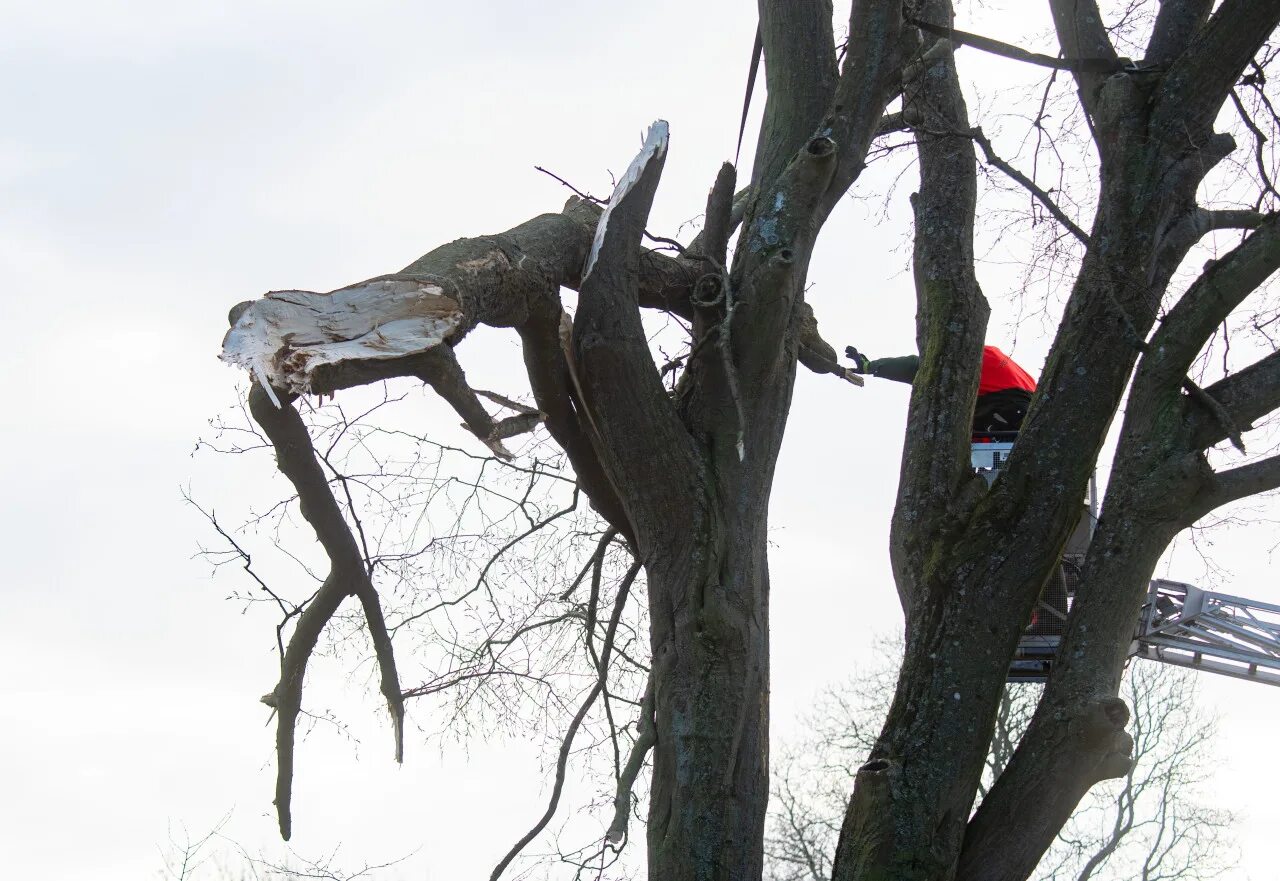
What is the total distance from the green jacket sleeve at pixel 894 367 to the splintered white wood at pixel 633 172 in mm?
3126

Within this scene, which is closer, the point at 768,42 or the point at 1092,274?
the point at 1092,274

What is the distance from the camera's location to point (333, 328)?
10.9 ft

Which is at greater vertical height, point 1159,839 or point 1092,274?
point 1159,839

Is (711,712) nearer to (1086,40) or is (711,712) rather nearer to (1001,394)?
(1086,40)

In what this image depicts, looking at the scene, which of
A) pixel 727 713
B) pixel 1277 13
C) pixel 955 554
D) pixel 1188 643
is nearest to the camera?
pixel 727 713

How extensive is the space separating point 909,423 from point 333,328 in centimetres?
209

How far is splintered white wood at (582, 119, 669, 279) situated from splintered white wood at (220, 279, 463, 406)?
666 millimetres

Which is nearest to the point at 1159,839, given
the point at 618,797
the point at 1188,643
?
the point at 1188,643

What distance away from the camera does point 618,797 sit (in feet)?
15.2

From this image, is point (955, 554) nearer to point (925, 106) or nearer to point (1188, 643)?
point (925, 106)

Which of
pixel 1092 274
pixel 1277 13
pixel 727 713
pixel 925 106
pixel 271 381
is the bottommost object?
pixel 727 713

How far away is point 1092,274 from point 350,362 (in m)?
2.41

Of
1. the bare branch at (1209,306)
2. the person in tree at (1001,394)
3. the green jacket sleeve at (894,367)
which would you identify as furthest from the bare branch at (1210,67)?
the green jacket sleeve at (894,367)

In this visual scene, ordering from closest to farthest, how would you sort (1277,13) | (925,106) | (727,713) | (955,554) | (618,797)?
(727,713)
(955,554)
(1277,13)
(618,797)
(925,106)
